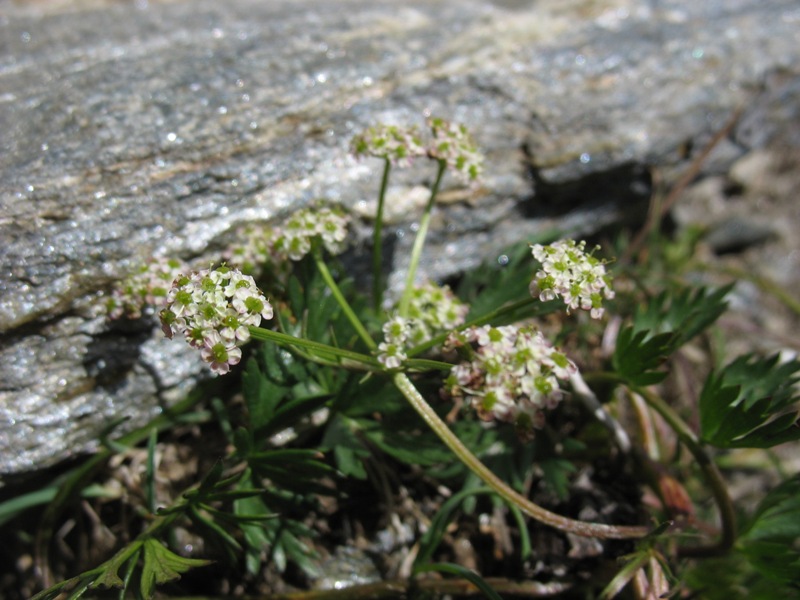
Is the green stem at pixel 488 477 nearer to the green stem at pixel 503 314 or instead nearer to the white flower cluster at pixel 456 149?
the green stem at pixel 503 314

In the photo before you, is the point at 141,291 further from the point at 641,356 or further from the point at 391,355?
the point at 641,356

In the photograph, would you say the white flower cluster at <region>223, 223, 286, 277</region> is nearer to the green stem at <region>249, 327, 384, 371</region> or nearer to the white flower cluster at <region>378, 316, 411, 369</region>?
the green stem at <region>249, 327, 384, 371</region>

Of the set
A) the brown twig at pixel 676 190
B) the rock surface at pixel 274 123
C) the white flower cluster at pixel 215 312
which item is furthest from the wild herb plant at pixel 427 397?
the brown twig at pixel 676 190

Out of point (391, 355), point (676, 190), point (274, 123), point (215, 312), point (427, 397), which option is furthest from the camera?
point (676, 190)

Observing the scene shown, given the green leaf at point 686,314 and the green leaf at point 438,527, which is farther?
the green leaf at point 686,314

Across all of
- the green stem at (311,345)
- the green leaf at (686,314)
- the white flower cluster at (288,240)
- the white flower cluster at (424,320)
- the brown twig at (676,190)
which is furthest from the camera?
the brown twig at (676,190)

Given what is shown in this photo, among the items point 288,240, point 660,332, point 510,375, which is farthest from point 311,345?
point 660,332

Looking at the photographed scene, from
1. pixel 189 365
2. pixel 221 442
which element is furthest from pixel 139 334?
pixel 221 442

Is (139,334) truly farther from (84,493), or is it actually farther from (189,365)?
(84,493)
